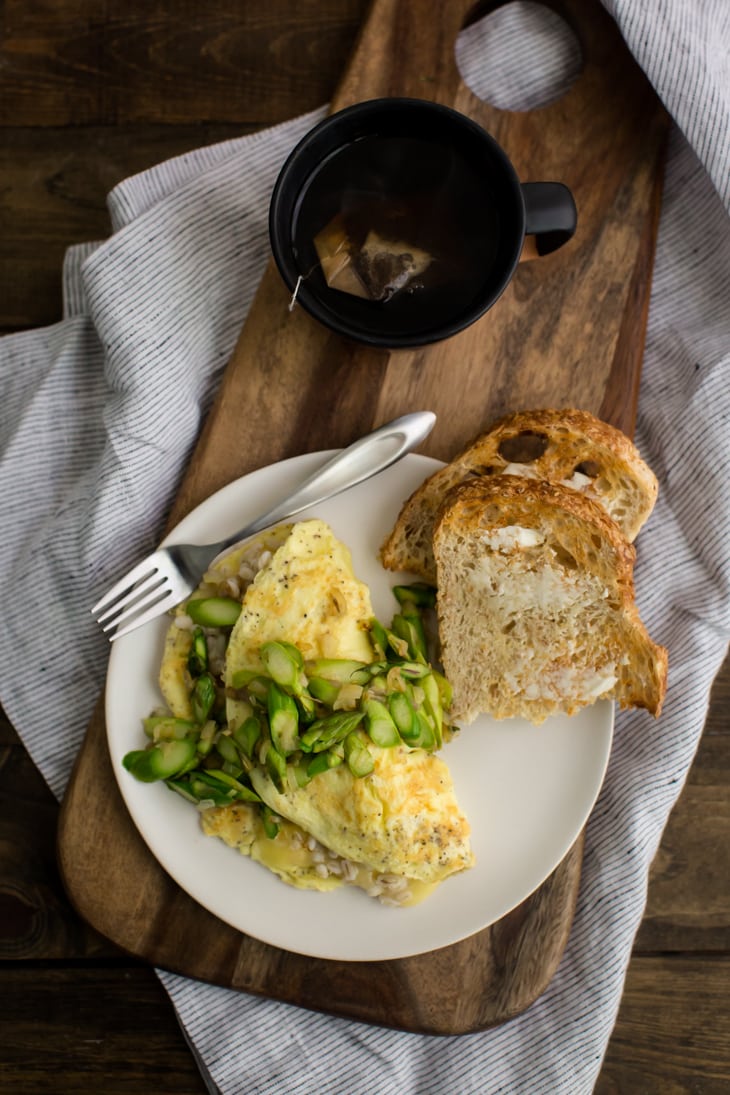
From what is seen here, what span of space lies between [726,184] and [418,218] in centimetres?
81

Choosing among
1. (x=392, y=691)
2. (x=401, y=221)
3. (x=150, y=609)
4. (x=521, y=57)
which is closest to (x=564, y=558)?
(x=392, y=691)

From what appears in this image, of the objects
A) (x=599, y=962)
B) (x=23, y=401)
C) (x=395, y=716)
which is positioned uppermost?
(x=23, y=401)

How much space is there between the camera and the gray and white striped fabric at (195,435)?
7.94 ft

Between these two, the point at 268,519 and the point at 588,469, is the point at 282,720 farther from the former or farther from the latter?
the point at 588,469

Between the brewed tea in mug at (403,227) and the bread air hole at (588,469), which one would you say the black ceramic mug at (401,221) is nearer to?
the brewed tea in mug at (403,227)

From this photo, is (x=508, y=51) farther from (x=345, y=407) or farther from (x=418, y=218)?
(x=345, y=407)

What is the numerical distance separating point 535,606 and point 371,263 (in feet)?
2.84

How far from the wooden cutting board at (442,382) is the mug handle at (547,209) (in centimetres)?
28

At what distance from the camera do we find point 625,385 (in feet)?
7.98

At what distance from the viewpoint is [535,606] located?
2244 mm

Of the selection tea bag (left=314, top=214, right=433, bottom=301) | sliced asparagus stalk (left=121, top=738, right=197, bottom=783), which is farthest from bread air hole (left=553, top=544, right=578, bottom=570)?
sliced asparagus stalk (left=121, top=738, right=197, bottom=783)

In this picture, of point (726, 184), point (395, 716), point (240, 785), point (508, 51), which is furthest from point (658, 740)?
point (508, 51)

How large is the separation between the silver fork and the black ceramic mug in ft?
0.74

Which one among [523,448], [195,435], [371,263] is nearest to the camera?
[371,263]
